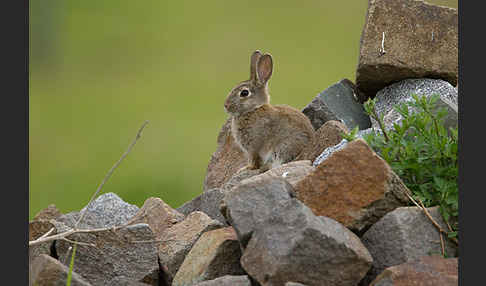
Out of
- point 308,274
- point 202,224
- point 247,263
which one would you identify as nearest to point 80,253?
point 202,224

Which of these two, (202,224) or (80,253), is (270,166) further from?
(80,253)

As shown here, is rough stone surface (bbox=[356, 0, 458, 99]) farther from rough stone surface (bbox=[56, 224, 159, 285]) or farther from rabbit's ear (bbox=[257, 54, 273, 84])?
rough stone surface (bbox=[56, 224, 159, 285])

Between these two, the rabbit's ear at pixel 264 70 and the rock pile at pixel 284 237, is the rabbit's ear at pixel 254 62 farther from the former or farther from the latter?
the rock pile at pixel 284 237

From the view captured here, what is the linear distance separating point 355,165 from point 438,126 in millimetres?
551

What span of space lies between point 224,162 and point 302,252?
3.00 meters

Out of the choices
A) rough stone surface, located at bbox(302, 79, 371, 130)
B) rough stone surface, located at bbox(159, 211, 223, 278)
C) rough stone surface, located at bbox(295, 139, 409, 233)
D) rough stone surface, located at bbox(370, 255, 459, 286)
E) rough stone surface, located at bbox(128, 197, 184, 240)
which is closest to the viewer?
rough stone surface, located at bbox(370, 255, 459, 286)

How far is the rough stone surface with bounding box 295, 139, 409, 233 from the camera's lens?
3289 mm

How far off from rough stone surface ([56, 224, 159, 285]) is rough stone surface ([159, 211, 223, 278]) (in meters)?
0.11

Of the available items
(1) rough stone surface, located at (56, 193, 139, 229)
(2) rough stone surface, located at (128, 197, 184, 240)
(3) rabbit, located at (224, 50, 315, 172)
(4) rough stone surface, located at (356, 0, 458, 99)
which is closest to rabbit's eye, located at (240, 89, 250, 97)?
(3) rabbit, located at (224, 50, 315, 172)

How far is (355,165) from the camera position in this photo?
3.33 meters

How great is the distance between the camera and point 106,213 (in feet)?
16.6

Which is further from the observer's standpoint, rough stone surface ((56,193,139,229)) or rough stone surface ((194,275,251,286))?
rough stone surface ((56,193,139,229))

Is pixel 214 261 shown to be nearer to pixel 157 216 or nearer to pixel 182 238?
pixel 182 238

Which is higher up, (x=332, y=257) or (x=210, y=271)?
(x=332, y=257)
